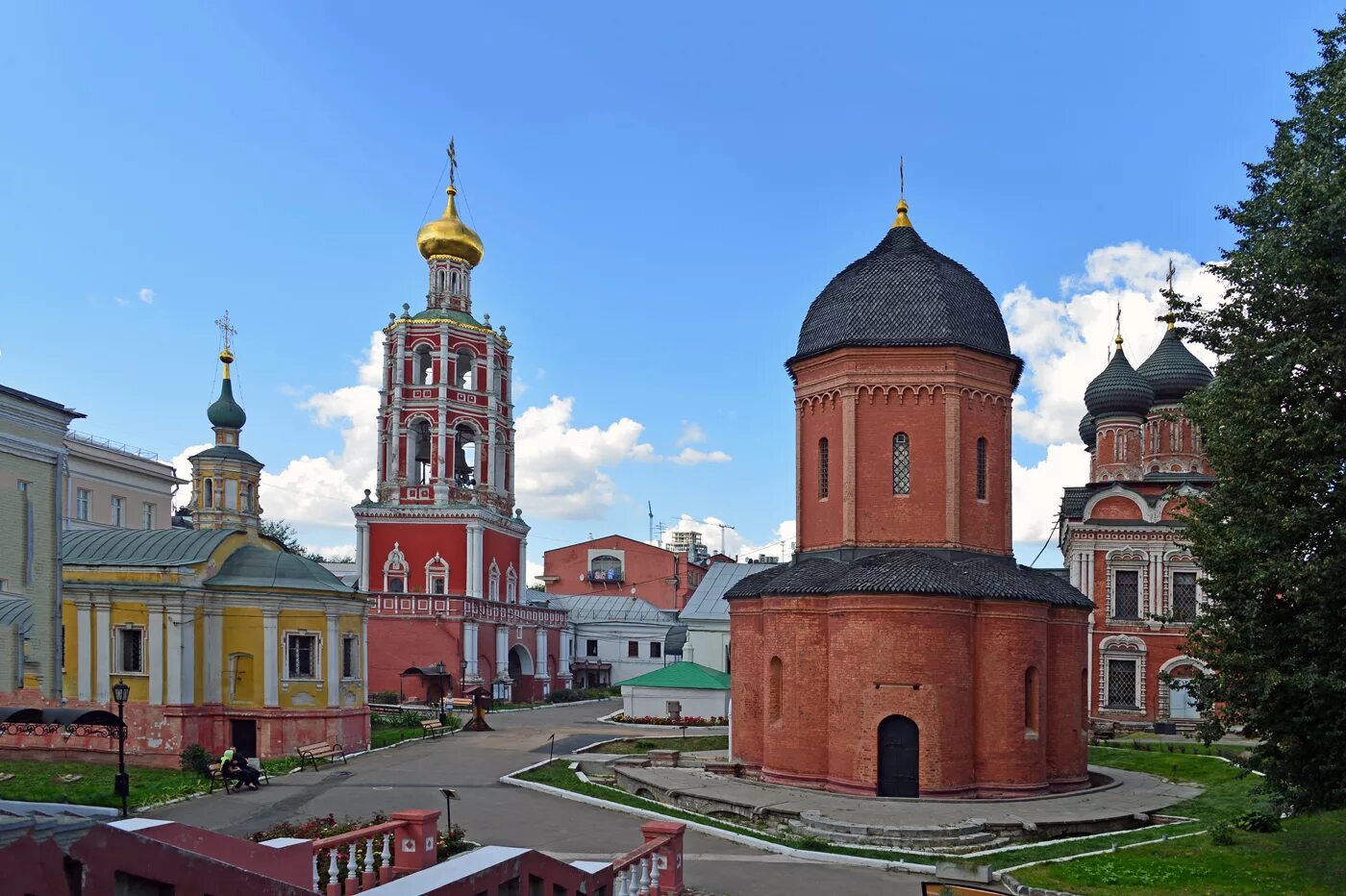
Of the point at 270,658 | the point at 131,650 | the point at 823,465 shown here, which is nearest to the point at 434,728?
the point at 270,658

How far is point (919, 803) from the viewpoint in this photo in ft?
64.0

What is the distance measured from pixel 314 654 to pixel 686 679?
14767mm

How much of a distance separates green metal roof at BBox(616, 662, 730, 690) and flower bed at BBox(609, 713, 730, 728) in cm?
100

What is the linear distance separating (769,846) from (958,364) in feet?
37.9

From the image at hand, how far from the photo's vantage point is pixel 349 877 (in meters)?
10.8

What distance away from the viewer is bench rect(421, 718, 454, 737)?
101ft

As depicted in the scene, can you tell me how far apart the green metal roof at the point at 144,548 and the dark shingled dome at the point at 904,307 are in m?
14.8

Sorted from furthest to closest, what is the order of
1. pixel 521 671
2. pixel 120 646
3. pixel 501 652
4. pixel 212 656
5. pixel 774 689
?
pixel 521 671, pixel 501 652, pixel 212 656, pixel 120 646, pixel 774 689

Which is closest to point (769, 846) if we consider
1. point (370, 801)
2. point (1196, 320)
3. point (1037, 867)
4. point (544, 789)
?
point (1037, 867)

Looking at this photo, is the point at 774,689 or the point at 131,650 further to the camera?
the point at 131,650

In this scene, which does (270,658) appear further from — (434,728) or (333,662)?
(434,728)

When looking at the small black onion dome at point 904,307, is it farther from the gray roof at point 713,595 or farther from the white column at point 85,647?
the gray roof at point 713,595

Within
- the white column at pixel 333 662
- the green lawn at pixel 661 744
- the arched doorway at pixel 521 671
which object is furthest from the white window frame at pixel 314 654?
the arched doorway at pixel 521 671

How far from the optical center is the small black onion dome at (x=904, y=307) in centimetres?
2328
